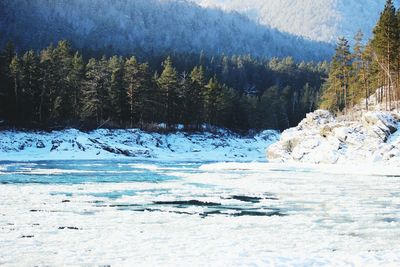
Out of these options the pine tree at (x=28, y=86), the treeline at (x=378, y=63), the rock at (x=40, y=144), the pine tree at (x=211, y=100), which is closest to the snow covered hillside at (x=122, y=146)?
the rock at (x=40, y=144)

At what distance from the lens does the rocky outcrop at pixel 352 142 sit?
39028mm

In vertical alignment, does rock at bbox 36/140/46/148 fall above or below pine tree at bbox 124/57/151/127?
below

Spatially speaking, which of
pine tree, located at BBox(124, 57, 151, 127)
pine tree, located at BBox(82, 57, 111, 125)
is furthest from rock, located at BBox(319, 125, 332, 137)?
pine tree, located at BBox(82, 57, 111, 125)

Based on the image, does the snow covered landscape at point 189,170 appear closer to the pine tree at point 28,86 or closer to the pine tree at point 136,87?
the pine tree at point 28,86

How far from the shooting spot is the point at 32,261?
9.77 m

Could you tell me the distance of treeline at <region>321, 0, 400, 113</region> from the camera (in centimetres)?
5294

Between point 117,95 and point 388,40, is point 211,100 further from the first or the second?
point 388,40

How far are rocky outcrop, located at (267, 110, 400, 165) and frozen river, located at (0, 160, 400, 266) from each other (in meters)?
14.5

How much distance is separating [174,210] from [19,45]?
509 ft

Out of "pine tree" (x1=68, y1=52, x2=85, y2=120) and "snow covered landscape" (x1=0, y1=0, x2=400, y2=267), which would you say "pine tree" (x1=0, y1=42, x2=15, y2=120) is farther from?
"pine tree" (x1=68, y1=52, x2=85, y2=120)

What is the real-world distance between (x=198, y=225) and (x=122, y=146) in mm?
50680

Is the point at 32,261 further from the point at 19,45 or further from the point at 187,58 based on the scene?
the point at 19,45

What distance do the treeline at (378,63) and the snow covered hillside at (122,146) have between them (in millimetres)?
18826

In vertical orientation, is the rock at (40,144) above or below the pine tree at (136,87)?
below
